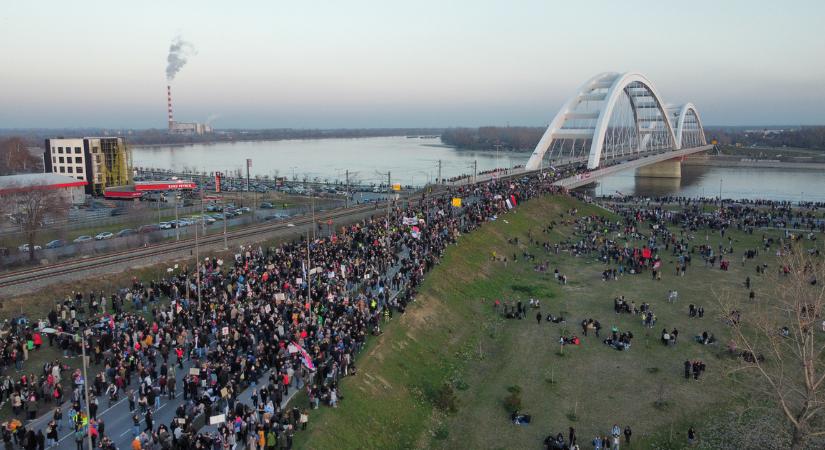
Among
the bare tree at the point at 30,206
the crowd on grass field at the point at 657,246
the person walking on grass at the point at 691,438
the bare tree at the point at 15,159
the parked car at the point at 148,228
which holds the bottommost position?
the person walking on grass at the point at 691,438

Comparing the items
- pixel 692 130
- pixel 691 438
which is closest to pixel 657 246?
pixel 691 438

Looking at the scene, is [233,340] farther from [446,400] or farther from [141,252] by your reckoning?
[141,252]

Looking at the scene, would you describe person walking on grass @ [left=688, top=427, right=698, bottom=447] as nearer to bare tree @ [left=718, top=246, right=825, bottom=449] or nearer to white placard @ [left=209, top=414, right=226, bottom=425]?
bare tree @ [left=718, top=246, right=825, bottom=449]

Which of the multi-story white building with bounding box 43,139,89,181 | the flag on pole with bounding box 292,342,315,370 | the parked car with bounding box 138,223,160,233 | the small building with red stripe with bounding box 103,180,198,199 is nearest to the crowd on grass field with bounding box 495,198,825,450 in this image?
the flag on pole with bounding box 292,342,315,370

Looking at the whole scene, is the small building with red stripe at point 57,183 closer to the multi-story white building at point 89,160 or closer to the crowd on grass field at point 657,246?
the multi-story white building at point 89,160

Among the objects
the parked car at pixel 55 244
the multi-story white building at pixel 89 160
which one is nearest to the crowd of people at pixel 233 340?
the parked car at pixel 55 244

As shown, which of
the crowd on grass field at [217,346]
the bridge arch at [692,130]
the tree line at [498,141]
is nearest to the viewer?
the crowd on grass field at [217,346]
